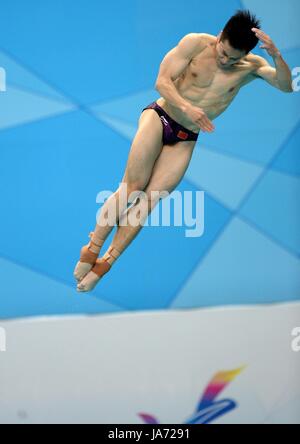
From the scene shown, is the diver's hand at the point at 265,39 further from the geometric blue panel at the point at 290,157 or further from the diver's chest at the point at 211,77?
the geometric blue panel at the point at 290,157

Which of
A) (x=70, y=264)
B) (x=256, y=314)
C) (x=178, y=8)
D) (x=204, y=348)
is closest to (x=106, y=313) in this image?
(x=70, y=264)

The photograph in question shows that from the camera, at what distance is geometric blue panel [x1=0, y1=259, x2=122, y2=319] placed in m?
3.87

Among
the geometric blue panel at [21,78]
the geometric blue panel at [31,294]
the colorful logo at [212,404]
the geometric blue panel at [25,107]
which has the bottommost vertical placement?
the colorful logo at [212,404]

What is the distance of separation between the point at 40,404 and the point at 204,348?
37.7 inches

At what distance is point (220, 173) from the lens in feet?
12.8

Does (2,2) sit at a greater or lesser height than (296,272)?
greater

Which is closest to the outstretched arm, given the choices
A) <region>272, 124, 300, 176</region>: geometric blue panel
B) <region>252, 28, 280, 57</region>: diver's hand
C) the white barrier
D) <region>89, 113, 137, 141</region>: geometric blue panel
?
<region>252, 28, 280, 57</region>: diver's hand

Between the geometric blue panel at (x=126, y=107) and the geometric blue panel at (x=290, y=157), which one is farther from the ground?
the geometric blue panel at (x=126, y=107)

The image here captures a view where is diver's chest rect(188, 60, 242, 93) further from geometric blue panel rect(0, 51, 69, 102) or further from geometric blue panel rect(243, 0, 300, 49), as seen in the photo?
geometric blue panel rect(0, 51, 69, 102)

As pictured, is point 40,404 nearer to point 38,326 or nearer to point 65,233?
point 38,326

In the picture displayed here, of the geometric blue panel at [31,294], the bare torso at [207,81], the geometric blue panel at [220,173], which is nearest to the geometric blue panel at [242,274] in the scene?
the geometric blue panel at [220,173]

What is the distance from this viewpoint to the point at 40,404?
12.7 feet

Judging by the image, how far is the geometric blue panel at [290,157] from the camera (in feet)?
12.8

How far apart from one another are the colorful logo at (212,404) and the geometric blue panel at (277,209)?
78 cm
